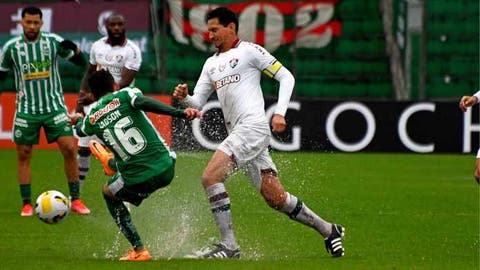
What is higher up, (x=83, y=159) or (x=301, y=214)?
(x=301, y=214)

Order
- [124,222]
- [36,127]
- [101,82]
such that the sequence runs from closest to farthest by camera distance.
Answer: [124,222] → [101,82] → [36,127]

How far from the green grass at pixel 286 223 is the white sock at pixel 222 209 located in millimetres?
243

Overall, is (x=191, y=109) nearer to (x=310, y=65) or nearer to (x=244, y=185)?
(x=244, y=185)

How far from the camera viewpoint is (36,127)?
13562 mm

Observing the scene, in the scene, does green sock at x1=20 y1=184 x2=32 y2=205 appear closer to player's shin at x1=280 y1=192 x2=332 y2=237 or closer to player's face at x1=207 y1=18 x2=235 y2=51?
player's face at x1=207 y1=18 x2=235 y2=51

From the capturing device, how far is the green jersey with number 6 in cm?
983

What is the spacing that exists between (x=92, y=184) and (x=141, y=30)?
240 inches

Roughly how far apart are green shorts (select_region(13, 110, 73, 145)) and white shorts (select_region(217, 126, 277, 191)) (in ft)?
13.1

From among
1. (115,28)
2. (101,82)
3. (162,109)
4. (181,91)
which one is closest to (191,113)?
(162,109)

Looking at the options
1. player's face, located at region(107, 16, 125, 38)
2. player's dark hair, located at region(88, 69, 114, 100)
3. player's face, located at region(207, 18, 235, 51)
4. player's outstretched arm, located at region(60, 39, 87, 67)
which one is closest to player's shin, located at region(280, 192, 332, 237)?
player's face, located at region(207, 18, 235, 51)

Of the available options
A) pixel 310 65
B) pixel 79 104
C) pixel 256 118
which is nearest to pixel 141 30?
pixel 310 65

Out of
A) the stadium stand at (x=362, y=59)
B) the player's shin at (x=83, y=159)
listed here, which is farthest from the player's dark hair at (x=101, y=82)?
the stadium stand at (x=362, y=59)

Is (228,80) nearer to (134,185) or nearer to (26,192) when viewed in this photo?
(134,185)

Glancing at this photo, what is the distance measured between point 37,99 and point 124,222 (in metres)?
4.08
